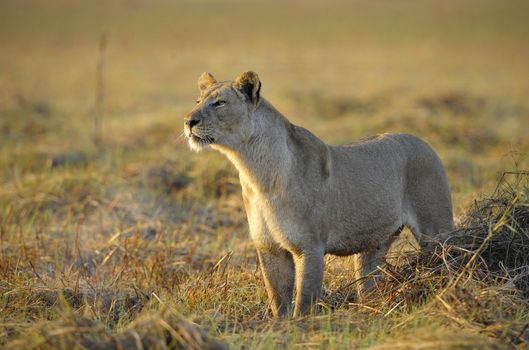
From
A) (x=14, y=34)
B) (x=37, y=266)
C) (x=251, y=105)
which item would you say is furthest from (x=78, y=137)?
(x=14, y=34)

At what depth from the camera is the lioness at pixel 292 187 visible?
6395 mm

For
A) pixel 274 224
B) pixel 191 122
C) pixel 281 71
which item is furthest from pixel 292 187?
pixel 281 71

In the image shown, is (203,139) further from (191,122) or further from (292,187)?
(292,187)


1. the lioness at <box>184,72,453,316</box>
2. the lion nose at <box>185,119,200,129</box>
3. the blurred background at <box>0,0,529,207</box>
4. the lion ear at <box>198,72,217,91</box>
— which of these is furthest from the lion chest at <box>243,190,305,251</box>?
the blurred background at <box>0,0,529,207</box>

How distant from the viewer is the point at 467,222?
24.1 feet

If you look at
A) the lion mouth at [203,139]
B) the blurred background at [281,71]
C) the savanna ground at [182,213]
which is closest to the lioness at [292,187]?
the lion mouth at [203,139]

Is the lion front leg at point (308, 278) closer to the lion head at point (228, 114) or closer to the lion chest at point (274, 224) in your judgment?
the lion chest at point (274, 224)

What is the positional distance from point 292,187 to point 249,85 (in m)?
0.94

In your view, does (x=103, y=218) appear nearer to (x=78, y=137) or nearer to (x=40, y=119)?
(x=78, y=137)

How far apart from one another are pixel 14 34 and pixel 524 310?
63890 millimetres

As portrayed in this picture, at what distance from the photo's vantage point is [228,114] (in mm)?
6523

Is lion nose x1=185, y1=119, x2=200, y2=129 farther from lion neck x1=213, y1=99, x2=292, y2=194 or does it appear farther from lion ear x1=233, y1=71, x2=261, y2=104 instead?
lion ear x1=233, y1=71, x2=261, y2=104

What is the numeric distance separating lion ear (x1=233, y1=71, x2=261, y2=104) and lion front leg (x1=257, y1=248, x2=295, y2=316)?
1.31 metres

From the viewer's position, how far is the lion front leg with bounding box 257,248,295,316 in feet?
21.8
